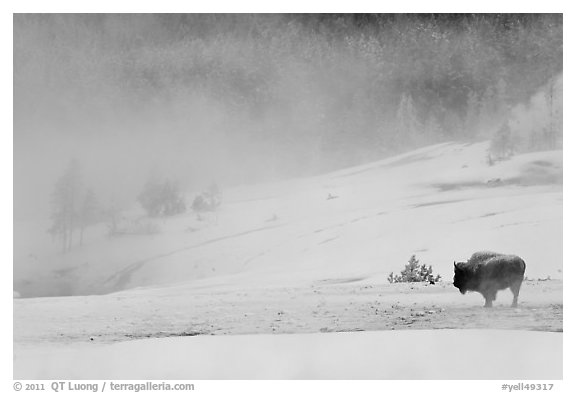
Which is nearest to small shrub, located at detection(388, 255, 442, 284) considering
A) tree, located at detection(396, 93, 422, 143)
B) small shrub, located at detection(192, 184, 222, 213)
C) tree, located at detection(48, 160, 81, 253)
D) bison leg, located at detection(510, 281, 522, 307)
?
bison leg, located at detection(510, 281, 522, 307)

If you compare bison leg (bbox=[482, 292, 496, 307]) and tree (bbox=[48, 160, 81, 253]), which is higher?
tree (bbox=[48, 160, 81, 253])

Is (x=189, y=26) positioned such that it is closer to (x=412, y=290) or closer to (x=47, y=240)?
(x=47, y=240)

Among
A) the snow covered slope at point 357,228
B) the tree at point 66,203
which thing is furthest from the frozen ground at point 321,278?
the tree at point 66,203

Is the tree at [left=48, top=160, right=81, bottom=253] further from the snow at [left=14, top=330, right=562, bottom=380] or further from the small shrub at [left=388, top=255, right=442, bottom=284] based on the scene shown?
the small shrub at [left=388, top=255, right=442, bottom=284]

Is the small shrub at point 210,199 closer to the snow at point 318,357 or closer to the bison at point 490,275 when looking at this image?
the snow at point 318,357

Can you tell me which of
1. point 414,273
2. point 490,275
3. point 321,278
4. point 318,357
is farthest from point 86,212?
point 490,275

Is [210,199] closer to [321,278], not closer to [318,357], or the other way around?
[321,278]
